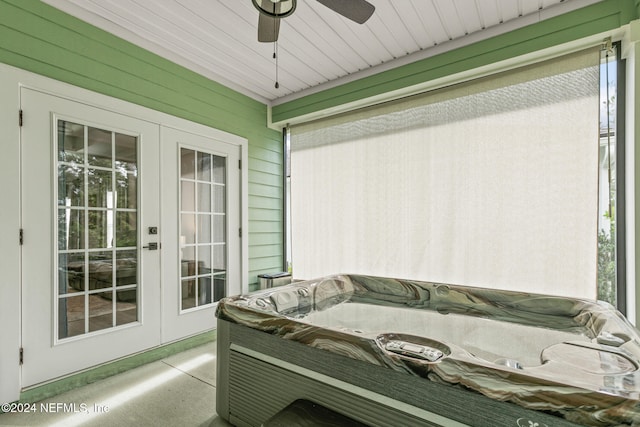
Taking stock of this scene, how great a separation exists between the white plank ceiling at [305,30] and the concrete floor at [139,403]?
265 cm

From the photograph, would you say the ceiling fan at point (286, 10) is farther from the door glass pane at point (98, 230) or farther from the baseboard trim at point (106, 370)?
the baseboard trim at point (106, 370)

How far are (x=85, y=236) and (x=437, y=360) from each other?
2.48 meters

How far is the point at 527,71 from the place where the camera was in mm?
2510

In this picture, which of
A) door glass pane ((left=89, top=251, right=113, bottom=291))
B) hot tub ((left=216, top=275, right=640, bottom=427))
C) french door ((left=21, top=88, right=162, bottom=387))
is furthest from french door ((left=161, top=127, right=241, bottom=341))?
hot tub ((left=216, top=275, right=640, bottom=427))

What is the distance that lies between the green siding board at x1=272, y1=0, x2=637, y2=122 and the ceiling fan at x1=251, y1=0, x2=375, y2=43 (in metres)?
1.21

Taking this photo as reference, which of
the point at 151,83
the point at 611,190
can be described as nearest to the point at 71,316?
the point at 151,83

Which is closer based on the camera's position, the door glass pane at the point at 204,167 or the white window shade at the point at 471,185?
the white window shade at the point at 471,185

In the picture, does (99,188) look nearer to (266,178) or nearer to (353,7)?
(266,178)

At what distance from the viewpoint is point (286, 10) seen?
1933mm

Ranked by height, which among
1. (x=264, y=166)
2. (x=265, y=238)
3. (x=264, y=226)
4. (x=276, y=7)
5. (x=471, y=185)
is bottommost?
(x=265, y=238)

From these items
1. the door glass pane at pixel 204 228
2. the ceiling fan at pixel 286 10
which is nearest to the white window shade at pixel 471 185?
the door glass pane at pixel 204 228

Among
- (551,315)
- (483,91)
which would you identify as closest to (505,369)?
(551,315)

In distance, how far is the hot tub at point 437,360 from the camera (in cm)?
94

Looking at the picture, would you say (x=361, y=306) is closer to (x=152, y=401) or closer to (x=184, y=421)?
(x=184, y=421)
